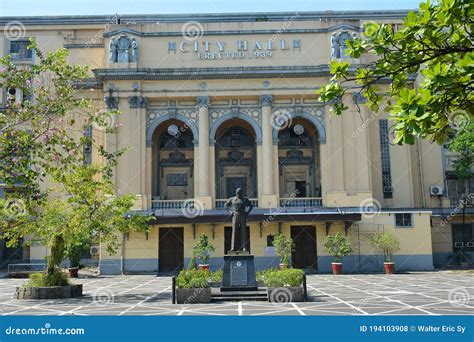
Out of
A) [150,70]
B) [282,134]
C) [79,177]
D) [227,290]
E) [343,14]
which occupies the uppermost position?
[343,14]

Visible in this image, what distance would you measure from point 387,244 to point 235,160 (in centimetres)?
1206

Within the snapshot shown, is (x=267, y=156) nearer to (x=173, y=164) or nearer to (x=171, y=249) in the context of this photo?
(x=173, y=164)

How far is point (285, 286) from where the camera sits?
15078mm

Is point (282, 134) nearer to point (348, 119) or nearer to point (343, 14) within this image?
point (348, 119)

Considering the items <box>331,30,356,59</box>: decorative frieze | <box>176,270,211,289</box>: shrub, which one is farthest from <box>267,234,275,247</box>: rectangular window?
<box>176,270,211,289</box>: shrub

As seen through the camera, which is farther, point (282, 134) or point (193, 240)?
point (282, 134)

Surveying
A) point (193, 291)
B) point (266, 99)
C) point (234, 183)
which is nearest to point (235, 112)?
point (266, 99)

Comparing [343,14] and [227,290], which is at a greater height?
[343,14]

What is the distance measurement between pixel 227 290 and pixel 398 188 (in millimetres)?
20548

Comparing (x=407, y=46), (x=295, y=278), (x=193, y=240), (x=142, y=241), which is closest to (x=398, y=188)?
(x=193, y=240)

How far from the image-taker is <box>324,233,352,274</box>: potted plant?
28531mm

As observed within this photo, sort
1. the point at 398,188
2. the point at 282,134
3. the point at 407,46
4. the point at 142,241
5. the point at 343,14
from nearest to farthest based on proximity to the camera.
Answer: the point at 407,46 < the point at 142,241 < the point at 398,188 < the point at 282,134 < the point at 343,14

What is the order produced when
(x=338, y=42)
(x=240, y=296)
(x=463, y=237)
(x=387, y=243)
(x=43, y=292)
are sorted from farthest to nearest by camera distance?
(x=463, y=237) → (x=338, y=42) → (x=387, y=243) → (x=43, y=292) → (x=240, y=296)

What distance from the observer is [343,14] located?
3991 centimetres
